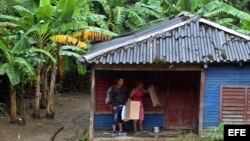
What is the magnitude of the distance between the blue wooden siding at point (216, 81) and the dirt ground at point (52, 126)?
3.97 metres

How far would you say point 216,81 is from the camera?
39.2 ft

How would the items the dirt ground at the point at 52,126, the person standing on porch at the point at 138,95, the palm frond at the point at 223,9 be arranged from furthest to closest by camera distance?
the palm frond at the point at 223,9 < the dirt ground at the point at 52,126 < the person standing on porch at the point at 138,95

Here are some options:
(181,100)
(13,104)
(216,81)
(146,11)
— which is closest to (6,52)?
(13,104)

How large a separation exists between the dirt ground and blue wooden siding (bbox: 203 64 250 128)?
3.97m

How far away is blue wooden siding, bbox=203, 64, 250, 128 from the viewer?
1191 cm

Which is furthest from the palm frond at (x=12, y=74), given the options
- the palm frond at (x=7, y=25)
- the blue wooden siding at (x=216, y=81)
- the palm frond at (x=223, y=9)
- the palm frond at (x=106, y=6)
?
the palm frond at (x=223, y=9)

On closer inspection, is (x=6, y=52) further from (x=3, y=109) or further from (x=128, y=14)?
(x=128, y=14)

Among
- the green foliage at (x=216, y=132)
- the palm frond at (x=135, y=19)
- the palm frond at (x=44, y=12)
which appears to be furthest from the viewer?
the palm frond at (x=135, y=19)

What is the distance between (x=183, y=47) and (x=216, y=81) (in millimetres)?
1342

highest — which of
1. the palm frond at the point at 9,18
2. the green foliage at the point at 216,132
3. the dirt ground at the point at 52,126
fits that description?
the palm frond at the point at 9,18

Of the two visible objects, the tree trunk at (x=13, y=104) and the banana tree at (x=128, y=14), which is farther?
the banana tree at (x=128, y=14)

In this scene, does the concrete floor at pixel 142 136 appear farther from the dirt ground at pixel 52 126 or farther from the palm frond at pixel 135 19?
the palm frond at pixel 135 19

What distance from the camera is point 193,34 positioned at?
1220 centimetres

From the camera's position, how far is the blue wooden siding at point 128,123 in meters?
13.0
